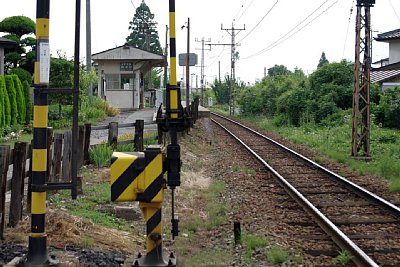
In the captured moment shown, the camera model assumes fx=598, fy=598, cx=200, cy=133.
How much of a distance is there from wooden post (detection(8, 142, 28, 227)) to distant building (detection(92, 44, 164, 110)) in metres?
29.5

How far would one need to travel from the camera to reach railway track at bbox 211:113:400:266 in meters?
6.62

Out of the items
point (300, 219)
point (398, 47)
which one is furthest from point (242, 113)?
point (300, 219)

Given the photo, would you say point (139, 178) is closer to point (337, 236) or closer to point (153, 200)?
point (153, 200)

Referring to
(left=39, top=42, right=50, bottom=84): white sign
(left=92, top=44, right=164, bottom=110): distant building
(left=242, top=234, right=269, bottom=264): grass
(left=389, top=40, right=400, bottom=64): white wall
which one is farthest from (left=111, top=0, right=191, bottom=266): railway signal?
(left=389, top=40, right=400, bottom=64): white wall

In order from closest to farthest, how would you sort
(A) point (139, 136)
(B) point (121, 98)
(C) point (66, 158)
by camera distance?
1. (C) point (66, 158)
2. (A) point (139, 136)
3. (B) point (121, 98)

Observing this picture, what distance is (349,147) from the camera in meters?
19.5

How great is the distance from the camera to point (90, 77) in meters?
26.7

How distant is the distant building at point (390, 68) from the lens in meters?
34.2

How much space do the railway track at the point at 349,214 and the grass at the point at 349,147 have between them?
1.17 metres

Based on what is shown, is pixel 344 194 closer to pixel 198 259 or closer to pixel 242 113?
pixel 198 259

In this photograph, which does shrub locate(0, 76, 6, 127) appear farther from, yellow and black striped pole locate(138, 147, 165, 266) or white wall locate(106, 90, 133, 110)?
white wall locate(106, 90, 133, 110)

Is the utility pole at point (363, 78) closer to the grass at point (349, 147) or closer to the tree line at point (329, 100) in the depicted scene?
the grass at point (349, 147)

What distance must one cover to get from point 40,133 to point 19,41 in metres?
25.2

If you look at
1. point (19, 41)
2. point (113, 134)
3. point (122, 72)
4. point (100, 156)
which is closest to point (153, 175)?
point (100, 156)
